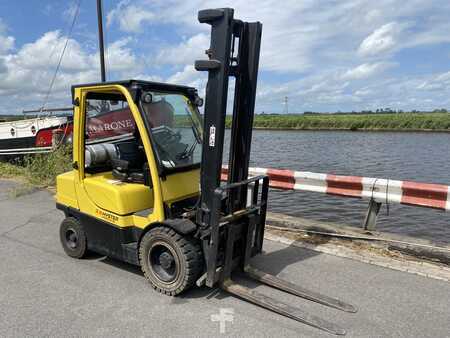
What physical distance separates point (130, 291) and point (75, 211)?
55.9 inches

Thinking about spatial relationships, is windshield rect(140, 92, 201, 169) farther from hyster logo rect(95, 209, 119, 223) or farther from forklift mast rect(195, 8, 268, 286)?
hyster logo rect(95, 209, 119, 223)

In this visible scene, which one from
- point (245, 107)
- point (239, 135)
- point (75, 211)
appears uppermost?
point (245, 107)

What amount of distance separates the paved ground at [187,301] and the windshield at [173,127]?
4.77 feet

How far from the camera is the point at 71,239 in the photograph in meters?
4.70

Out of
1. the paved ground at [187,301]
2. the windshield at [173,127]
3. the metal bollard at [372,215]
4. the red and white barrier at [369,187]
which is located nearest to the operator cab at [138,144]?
the windshield at [173,127]

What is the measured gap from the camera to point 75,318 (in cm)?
324

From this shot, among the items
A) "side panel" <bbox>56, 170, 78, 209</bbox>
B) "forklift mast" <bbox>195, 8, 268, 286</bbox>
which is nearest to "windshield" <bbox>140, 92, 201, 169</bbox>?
"forklift mast" <bbox>195, 8, 268, 286</bbox>

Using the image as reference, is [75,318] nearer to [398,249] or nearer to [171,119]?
[171,119]

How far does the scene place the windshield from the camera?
12.3 feet

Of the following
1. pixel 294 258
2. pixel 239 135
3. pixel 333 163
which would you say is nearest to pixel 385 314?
pixel 294 258

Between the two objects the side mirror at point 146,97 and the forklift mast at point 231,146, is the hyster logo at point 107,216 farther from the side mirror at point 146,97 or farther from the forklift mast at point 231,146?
the side mirror at point 146,97

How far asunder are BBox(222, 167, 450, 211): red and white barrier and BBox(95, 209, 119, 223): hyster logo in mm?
3234

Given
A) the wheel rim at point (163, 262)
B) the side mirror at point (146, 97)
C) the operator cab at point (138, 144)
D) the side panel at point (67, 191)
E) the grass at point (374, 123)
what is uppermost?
the grass at point (374, 123)

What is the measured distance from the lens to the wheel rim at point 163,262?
3589mm
